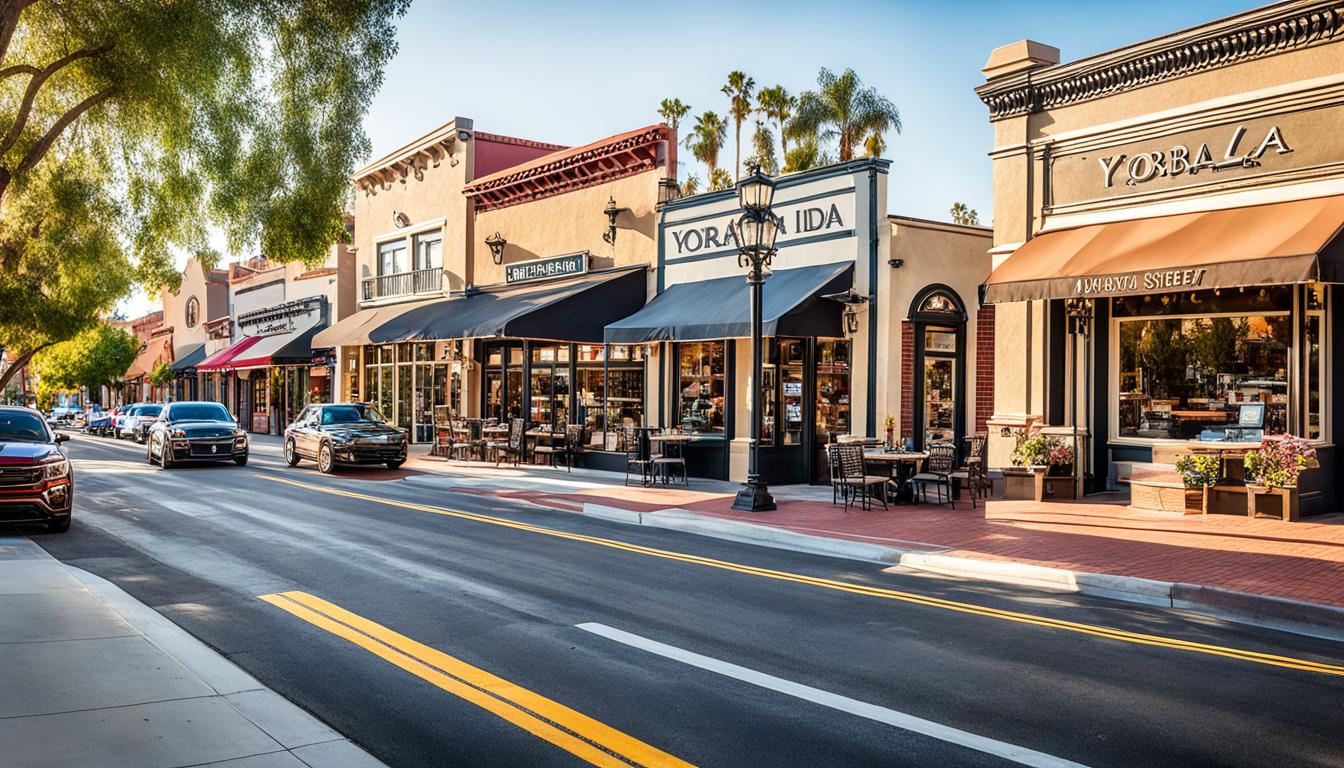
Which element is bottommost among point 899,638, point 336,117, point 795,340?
point 899,638

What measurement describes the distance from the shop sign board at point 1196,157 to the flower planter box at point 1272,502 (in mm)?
4290

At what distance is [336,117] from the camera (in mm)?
15812

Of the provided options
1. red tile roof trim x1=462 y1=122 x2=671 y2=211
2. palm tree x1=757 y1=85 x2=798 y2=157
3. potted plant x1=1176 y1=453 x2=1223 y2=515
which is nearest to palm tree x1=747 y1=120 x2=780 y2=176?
palm tree x1=757 y1=85 x2=798 y2=157

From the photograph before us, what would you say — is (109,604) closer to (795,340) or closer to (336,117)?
(336,117)

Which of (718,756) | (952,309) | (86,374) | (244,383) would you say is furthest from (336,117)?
(86,374)

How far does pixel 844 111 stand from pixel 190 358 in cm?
3636

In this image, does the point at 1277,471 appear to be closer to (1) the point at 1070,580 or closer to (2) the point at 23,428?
(1) the point at 1070,580

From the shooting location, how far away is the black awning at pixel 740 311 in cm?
1702

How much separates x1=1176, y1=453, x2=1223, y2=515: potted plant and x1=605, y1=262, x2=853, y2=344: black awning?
21.5 ft

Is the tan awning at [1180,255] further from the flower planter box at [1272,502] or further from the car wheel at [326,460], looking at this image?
the car wheel at [326,460]

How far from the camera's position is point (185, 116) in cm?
1375

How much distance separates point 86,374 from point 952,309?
62174 mm

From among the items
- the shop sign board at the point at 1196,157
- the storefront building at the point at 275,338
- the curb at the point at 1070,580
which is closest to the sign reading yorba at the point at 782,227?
the shop sign board at the point at 1196,157

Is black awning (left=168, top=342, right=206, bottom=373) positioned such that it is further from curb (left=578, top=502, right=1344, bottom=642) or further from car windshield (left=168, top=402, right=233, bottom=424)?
curb (left=578, top=502, right=1344, bottom=642)
